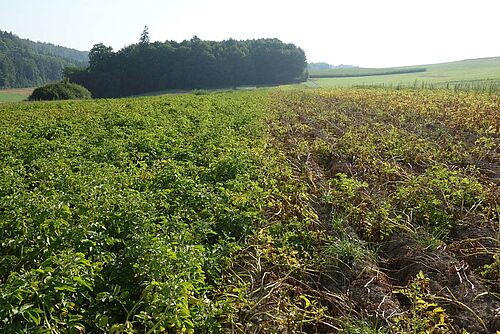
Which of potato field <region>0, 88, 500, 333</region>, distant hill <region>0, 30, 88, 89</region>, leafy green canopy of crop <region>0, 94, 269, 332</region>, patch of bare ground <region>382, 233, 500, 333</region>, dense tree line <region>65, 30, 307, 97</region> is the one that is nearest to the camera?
leafy green canopy of crop <region>0, 94, 269, 332</region>

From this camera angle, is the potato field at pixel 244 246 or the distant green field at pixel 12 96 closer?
the potato field at pixel 244 246

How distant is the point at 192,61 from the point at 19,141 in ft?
243

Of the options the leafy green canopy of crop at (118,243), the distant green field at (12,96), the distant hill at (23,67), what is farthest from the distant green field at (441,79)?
the distant hill at (23,67)

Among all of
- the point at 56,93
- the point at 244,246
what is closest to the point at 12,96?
the point at 56,93

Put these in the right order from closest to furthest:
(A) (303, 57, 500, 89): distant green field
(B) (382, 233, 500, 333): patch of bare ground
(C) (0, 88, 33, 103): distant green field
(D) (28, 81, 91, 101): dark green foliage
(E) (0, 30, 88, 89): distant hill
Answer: (B) (382, 233, 500, 333): patch of bare ground, (A) (303, 57, 500, 89): distant green field, (D) (28, 81, 91, 101): dark green foliage, (C) (0, 88, 33, 103): distant green field, (E) (0, 30, 88, 89): distant hill

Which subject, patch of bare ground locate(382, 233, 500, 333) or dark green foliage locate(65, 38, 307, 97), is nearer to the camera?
patch of bare ground locate(382, 233, 500, 333)

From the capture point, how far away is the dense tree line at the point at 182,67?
75.9 metres

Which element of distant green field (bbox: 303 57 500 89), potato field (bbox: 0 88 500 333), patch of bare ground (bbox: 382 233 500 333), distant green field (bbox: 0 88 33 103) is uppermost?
distant green field (bbox: 303 57 500 89)

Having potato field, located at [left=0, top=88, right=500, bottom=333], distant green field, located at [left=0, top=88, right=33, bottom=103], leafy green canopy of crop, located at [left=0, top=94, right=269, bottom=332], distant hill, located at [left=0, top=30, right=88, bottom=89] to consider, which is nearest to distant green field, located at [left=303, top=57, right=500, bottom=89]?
potato field, located at [left=0, top=88, right=500, bottom=333]

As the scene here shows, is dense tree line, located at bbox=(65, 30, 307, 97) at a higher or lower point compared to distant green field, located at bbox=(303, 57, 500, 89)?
higher

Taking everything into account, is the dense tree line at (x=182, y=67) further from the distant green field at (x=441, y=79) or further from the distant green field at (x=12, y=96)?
the distant green field at (x=441, y=79)

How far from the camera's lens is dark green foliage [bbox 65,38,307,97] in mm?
75938

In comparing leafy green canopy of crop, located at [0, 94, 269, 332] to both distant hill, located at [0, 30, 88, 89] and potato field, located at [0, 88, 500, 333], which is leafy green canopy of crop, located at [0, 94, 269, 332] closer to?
potato field, located at [0, 88, 500, 333]

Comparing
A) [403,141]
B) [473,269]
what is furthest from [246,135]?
[473,269]
